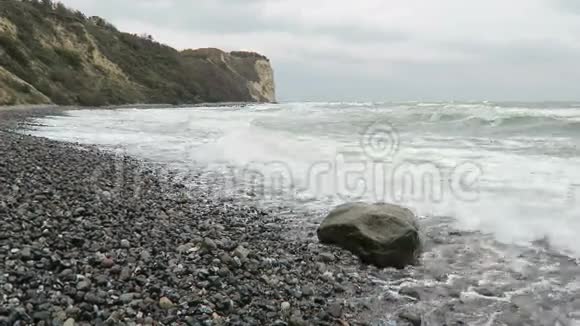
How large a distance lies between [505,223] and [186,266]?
4.70 m

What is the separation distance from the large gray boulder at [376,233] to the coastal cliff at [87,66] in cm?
2643

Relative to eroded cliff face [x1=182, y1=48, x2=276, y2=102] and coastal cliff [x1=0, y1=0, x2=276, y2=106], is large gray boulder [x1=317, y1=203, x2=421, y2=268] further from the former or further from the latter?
eroded cliff face [x1=182, y1=48, x2=276, y2=102]

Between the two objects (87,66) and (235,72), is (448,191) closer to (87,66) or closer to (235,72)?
(87,66)

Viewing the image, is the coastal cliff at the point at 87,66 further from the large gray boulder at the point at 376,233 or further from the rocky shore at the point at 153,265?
the large gray boulder at the point at 376,233

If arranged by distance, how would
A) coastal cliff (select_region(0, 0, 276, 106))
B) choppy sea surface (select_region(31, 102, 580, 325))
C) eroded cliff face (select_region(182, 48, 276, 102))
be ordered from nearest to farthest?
choppy sea surface (select_region(31, 102, 580, 325)), coastal cliff (select_region(0, 0, 276, 106)), eroded cliff face (select_region(182, 48, 276, 102))

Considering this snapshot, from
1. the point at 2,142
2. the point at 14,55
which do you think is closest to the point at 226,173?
the point at 2,142

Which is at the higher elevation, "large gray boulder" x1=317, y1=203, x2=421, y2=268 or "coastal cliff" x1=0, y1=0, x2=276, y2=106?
"coastal cliff" x1=0, y1=0, x2=276, y2=106

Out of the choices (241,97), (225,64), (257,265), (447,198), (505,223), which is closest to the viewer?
(257,265)

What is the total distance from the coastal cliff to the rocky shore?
24.5 m

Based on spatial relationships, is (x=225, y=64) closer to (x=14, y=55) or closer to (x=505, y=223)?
(x=14, y=55)

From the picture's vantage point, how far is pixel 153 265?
450 cm

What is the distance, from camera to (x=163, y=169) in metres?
10.8

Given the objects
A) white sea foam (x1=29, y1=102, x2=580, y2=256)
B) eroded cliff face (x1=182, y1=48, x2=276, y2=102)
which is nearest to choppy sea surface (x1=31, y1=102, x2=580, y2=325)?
white sea foam (x1=29, y1=102, x2=580, y2=256)

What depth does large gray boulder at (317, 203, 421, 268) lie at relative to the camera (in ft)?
18.1
